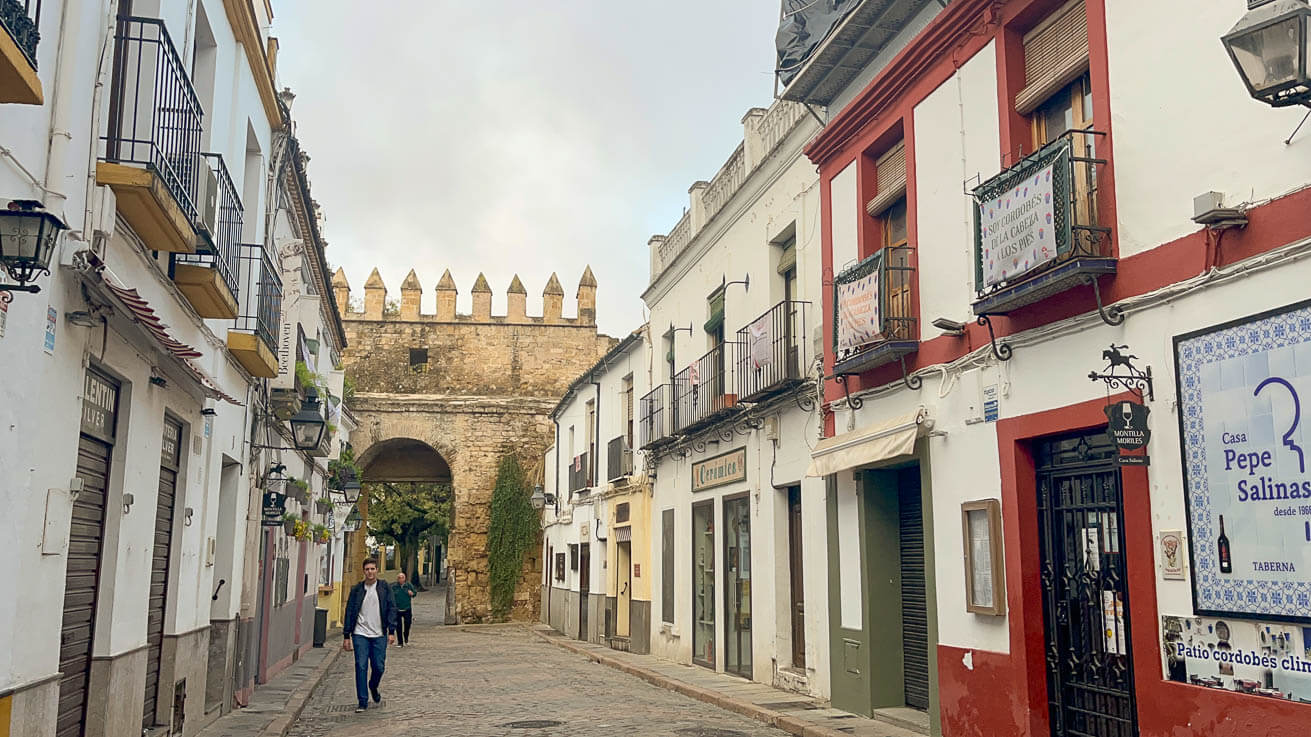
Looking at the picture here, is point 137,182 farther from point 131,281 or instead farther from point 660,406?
point 660,406

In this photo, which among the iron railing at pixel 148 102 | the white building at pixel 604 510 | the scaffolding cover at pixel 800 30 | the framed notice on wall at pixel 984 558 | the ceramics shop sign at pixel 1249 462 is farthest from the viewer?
the white building at pixel 604 510

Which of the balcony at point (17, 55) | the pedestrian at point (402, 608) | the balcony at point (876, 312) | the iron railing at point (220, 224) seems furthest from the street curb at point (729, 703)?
the balcony at point (17, 55)

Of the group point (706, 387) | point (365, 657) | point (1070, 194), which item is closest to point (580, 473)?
point (706, 387)

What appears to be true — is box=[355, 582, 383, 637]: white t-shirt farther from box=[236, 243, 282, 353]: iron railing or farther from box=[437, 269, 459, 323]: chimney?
box=[437, 269, 459, 323]: chimney

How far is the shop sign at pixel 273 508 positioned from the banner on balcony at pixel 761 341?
20.4 feet

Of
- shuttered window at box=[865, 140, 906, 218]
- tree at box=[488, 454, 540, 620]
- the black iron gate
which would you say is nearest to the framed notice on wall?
the black iron gate

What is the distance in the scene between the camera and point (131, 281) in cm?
725

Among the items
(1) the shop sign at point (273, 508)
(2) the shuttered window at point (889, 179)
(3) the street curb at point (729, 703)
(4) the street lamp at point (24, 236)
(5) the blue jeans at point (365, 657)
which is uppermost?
(2) the shuttered window at point (889, 179)

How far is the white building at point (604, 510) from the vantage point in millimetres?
20469

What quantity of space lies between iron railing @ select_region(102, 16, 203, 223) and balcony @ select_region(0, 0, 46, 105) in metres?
1.70

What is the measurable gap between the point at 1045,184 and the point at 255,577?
10161 mm

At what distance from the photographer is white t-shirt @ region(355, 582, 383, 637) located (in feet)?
40.5

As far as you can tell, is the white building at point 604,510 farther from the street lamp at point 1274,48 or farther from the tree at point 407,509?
the tree at point 407,509

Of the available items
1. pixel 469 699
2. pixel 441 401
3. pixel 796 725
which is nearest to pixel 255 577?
pixel 469 699
